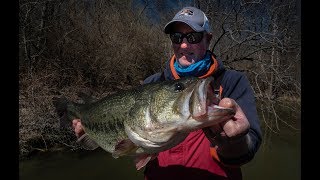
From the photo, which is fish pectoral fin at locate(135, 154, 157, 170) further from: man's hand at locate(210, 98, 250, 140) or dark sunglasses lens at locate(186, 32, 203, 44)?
dark sunglasses lens at locate(186, 32, 203, 44)

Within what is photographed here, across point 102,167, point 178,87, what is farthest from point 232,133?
point 102,167

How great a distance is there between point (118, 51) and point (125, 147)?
1193 centimetres

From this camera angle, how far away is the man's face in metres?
2.76

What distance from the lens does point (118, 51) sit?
14062 millimetres

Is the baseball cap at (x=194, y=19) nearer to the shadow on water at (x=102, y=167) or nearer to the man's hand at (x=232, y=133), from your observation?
the man's hand at (x=232, y=133)

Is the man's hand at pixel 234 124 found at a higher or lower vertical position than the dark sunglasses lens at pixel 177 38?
lower

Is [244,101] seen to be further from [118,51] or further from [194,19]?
[118,51]

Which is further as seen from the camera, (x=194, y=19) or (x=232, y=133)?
(x=194, y=19)

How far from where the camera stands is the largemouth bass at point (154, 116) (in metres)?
1.95

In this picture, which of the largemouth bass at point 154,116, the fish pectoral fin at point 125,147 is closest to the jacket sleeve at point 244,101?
the largemouth bass at point 154,116

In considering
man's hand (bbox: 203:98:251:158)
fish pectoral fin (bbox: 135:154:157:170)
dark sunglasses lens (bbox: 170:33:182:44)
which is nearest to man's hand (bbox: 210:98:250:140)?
man's hand (bbox: 203:98:251:158)

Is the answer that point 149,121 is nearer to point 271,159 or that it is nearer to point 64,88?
point 271,159

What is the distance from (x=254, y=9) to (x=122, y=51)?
5.09 meters
